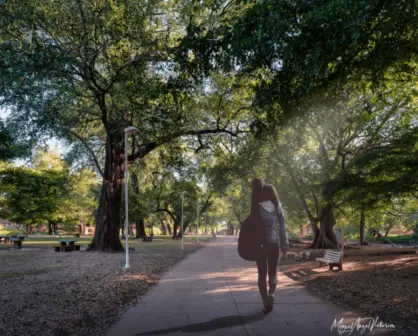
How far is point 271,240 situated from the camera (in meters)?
5.93

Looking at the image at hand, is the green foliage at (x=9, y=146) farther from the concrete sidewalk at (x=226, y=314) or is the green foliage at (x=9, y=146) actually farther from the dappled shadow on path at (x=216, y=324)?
the dappled shadow on path at (x=216, y=324)

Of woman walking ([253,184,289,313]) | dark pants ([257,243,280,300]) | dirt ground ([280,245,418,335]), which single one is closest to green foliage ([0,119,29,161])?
dirt ground ([280,245,418,335])

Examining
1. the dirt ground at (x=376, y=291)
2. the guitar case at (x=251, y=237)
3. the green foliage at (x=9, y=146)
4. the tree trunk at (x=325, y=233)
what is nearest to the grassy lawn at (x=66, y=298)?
the guitar case at (x=251, y=237)

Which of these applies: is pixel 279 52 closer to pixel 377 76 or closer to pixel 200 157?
pixel 377 76

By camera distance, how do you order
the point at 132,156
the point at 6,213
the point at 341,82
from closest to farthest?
1. the point at 341,82
2. the point at 132,156
3. the point at 6,213

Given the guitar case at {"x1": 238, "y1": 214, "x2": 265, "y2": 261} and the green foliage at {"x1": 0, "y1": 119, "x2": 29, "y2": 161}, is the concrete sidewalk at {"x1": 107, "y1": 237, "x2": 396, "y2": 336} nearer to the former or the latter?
the guitar case at {"x1": 238, "y1": 214, "x2": 265, "y2": 261}

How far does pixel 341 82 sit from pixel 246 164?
15172 millimetres

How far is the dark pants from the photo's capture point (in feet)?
19.5

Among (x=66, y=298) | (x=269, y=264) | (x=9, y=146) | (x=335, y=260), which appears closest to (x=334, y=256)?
(x=335, y=260)

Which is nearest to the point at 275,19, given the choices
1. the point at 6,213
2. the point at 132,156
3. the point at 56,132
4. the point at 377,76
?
the point at 377,76

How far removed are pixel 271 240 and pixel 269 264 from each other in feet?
1.38

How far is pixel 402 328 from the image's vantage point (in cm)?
524

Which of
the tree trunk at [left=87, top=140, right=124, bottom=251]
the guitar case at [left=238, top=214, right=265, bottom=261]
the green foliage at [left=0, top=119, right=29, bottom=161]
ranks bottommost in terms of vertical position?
the guitar case at [left=238, top=214, right=265, bottom=261]

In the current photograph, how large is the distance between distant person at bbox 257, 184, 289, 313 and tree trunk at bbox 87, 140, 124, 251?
1630 cm
